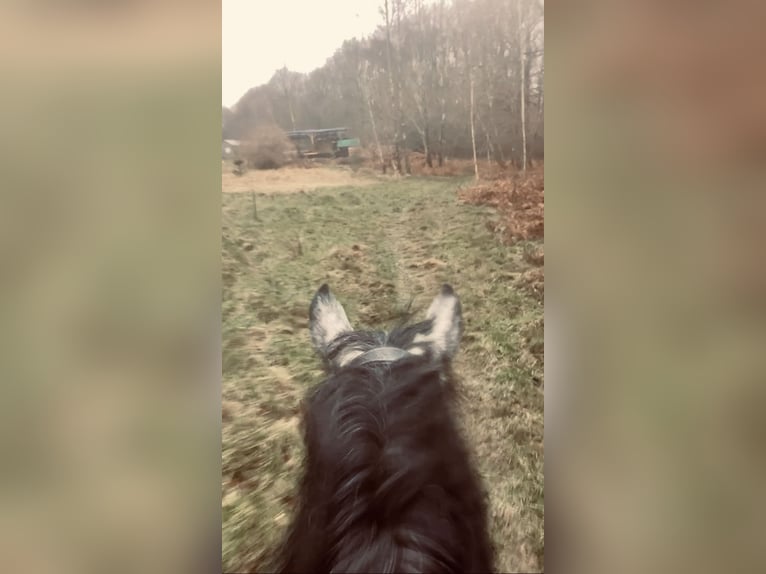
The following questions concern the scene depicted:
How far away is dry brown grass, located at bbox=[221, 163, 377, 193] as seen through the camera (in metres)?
0.59

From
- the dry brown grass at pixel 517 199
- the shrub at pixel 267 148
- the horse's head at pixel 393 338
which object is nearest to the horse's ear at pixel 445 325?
the horse's head at pixel 393 338

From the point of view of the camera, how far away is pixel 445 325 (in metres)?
0.62

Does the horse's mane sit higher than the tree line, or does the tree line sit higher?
the tree line

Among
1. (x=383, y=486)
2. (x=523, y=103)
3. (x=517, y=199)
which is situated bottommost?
(x=383, y=486)

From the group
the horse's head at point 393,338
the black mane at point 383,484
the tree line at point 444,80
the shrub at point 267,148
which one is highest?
the tree line at point 444,80

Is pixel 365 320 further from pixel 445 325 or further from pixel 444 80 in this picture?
pixel 444 80

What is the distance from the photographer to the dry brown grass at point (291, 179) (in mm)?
590

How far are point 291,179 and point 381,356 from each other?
0.77 ft

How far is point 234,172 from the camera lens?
59 cm
